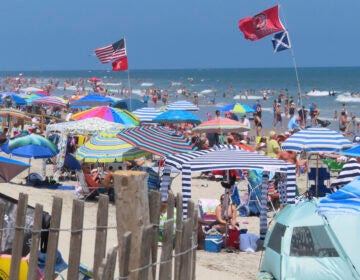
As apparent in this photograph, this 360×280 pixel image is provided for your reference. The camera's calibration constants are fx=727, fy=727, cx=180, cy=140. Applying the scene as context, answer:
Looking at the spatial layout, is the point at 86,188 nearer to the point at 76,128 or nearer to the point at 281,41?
the point at 76,128

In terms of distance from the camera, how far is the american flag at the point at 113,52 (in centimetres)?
1925

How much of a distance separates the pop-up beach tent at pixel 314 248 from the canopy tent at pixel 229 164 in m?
1.22

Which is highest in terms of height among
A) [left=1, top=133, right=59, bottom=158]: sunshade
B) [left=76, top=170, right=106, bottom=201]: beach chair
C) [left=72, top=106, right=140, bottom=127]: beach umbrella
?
[left=72, top=106, right=140, bottom=127]: beach umbrella

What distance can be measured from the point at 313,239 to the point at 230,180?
8.20 feet

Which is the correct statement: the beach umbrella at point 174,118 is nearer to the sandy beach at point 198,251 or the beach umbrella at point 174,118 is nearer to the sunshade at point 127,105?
the sandy beach at point 198,251

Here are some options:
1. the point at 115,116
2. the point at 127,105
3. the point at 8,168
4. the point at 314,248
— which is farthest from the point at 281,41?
the point at 127,105

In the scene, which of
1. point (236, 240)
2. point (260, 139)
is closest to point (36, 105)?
point (260, 139)

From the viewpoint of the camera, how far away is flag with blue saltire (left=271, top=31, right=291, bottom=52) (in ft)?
51.9

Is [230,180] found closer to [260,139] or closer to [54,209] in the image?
[54,209]

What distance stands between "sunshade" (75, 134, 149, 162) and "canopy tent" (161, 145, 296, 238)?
232 centimetres

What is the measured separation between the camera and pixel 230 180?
10672 millimetres

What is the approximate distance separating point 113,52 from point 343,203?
43.2 ft

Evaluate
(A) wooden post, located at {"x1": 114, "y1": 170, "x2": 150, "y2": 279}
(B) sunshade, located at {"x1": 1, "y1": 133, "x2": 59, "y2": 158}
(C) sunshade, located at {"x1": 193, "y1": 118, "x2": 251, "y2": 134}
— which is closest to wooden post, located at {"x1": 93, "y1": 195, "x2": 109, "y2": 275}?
(A) wooden post, located at {"x1": 114, "y1": 170, "x2": 150, "y2": 279}

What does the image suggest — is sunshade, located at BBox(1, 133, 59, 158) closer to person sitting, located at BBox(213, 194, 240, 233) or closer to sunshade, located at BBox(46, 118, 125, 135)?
sunshade, located at BBox(46, 118, 125, 135)
